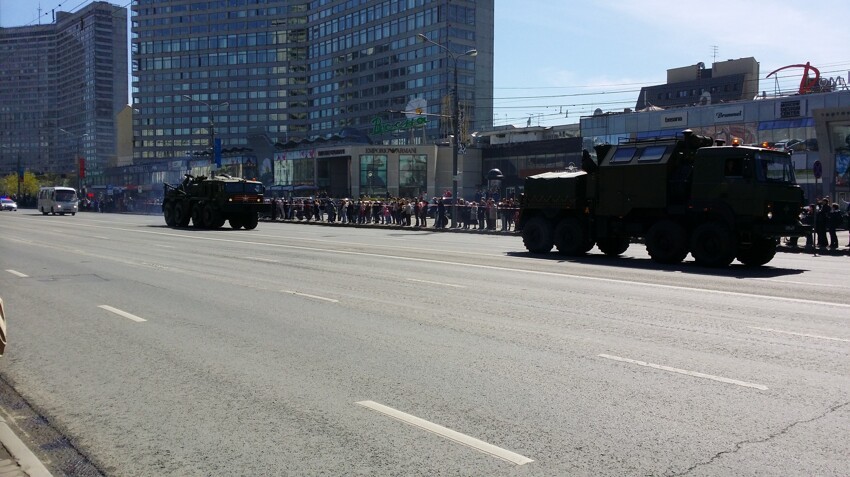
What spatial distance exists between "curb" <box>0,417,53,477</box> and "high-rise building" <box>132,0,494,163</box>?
359ft

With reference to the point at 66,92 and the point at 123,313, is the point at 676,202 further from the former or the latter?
the point at 66,92

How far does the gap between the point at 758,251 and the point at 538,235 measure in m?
6.09

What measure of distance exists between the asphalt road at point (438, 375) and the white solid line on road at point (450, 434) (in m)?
0.02

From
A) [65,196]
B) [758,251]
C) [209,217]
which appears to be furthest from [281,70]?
[758,251]

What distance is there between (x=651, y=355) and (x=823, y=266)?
13.3 metres

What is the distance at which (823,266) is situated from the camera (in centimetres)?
1842

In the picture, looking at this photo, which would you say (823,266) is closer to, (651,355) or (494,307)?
(494,307)

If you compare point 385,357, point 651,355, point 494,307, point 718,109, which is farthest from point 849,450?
point 718,109

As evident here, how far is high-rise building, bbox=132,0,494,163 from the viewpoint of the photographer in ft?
381

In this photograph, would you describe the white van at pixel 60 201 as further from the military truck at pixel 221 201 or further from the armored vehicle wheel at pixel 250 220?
the armored vehicle wheel at pixel 250 220

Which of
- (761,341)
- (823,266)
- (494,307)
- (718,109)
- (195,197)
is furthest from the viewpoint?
(718,109)

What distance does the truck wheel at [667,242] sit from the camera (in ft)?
59.1

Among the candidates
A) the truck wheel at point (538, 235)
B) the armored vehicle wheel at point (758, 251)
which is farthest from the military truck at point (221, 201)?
the armored vehicle wheel at point (758, 251)

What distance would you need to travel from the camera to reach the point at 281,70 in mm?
148500
